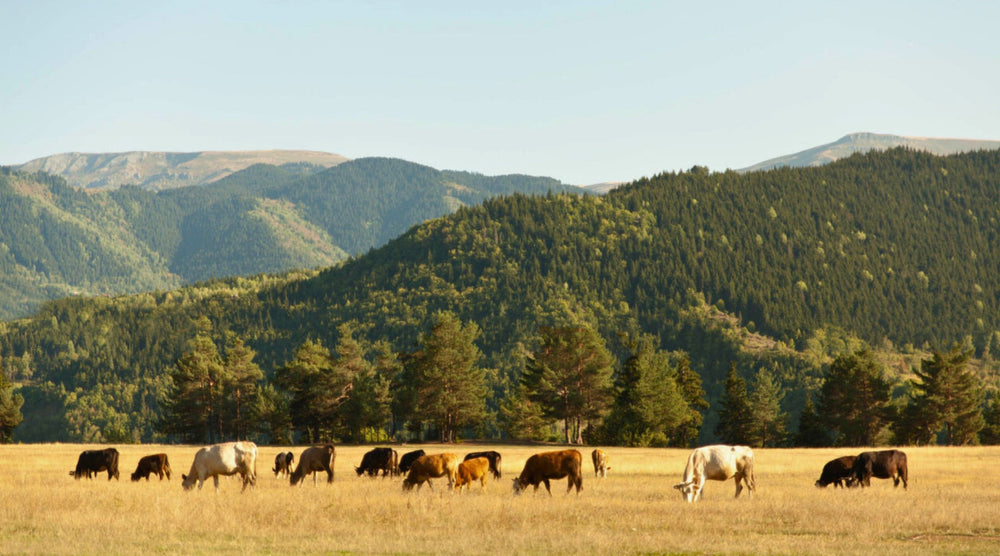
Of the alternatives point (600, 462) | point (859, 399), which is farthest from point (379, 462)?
point (859, 399)

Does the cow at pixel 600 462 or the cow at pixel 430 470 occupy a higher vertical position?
the cow at pixel 430 470

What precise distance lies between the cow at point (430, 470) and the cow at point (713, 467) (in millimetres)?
9226

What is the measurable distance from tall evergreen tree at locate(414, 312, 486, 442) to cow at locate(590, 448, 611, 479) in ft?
142

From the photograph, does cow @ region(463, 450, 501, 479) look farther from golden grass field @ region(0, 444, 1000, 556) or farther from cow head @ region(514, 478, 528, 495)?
cow head @ region(514, 478, 528, 495)

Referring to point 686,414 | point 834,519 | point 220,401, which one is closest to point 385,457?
point 834,519

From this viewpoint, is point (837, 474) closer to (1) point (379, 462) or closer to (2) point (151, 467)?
(1) point (379, 462)

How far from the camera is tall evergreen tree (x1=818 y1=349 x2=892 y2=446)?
100375 millimetres

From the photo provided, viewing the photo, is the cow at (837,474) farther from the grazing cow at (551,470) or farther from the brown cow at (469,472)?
the brown cow at (469,472)

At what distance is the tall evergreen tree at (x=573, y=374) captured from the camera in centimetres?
9862

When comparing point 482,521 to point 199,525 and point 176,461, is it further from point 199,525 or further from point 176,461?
point 176,461

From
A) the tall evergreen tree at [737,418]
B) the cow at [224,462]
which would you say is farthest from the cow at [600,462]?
the tall evergreen tree at [737,418]

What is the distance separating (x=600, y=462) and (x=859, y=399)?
193 feet

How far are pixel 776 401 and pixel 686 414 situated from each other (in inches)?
799

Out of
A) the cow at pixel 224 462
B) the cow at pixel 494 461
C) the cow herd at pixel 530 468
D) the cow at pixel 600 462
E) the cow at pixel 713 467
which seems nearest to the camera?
the cow at pixel 713 467
